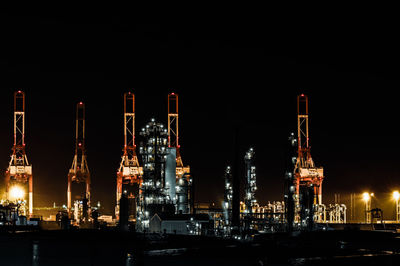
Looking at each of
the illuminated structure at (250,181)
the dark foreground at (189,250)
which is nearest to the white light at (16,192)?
the illuminated structure at (250,181)

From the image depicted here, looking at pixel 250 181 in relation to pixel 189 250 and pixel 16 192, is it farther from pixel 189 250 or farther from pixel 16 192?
pixel 16 192

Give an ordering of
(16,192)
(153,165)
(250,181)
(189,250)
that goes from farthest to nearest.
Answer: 1. (16,192)
2. (250,181)
3. (153,165)
4. (189,250)

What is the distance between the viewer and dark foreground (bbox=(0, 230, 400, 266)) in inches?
1379

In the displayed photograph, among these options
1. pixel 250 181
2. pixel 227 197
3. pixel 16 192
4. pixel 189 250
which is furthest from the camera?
pixel 16 192

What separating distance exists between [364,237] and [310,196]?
14.7 meters

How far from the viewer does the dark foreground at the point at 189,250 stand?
3503cm

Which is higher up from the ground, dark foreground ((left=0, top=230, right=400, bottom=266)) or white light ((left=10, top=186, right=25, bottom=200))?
white light ((left=10, top=186, right=25, bottom=200))

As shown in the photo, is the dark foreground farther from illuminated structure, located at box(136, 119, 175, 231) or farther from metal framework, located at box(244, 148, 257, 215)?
metal framework, located at box(244, 148, 257, 215)

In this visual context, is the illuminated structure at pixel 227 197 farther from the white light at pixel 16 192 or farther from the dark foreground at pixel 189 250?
the white light at pixel 16 192

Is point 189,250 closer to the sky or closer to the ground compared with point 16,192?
closer to the ground

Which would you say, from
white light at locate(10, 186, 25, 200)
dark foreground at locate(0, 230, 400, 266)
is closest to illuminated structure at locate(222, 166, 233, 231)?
dark foreground at locate(0, 230, 400, 266)

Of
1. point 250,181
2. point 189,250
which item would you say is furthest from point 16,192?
point 189,250

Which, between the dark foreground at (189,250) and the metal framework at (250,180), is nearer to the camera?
the dark foreground at (189,250)

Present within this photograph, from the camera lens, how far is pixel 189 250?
133ft
